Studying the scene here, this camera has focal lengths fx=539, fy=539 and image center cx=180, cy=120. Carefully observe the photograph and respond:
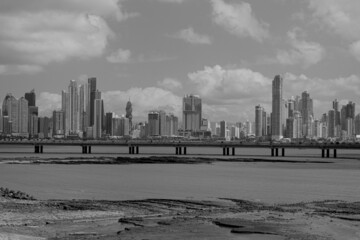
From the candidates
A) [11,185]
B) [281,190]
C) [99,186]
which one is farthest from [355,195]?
[11,185]

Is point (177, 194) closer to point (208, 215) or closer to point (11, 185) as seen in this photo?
point (208, 215)

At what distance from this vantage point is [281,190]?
1902 inches

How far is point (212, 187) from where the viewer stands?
166ft

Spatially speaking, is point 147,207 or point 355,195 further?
point 355,195

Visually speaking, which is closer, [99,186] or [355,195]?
[355,195]

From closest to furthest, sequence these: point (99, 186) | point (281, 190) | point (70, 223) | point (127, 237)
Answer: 1. point (127, 237)
2. point (70, 223)
3. point (281, 190)
4. point (99, 186)

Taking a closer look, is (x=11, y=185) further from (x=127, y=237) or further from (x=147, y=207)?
(x=127, y=237)

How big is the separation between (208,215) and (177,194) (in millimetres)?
14721

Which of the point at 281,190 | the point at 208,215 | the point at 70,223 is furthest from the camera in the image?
the point at 281,190

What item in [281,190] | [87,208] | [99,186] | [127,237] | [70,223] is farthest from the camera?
[99,186]

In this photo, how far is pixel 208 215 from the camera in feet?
93.8

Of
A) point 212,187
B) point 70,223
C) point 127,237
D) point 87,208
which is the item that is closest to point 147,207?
point 87,208

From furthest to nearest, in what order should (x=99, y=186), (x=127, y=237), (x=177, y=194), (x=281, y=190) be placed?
(x=99, y=186) < (x=281, y=190) < (x=177, y=194) < (x=127, y=237)

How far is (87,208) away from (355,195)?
2348 centimetres
